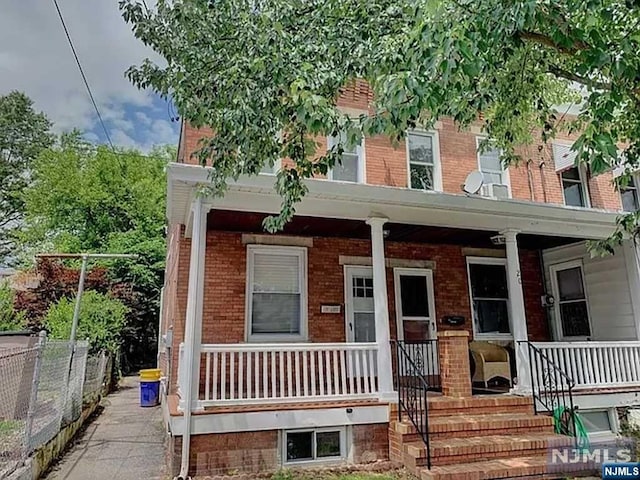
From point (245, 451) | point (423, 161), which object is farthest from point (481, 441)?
point (423, 161)

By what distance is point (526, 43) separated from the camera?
5.37m

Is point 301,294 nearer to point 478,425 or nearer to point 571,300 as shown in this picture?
point 478,425

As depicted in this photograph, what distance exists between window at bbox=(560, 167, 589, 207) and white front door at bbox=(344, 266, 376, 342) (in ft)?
19.5

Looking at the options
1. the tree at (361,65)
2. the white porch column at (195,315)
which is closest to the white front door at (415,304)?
the tree at (361,65)

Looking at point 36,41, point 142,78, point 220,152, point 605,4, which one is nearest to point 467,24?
point 605,4

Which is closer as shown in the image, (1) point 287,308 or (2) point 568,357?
(2) point 568,357

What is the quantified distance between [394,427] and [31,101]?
34320mm

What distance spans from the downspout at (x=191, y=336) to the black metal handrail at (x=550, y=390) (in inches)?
203

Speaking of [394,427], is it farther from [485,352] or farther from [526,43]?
[526,43]

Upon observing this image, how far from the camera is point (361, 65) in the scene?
16.8 ft

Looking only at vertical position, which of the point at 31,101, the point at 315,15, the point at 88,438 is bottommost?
the point at 88,438

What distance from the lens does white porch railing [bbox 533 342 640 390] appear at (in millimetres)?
7848

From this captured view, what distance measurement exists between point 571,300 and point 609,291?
89 cm

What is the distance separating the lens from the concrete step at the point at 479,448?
5.75 meters
